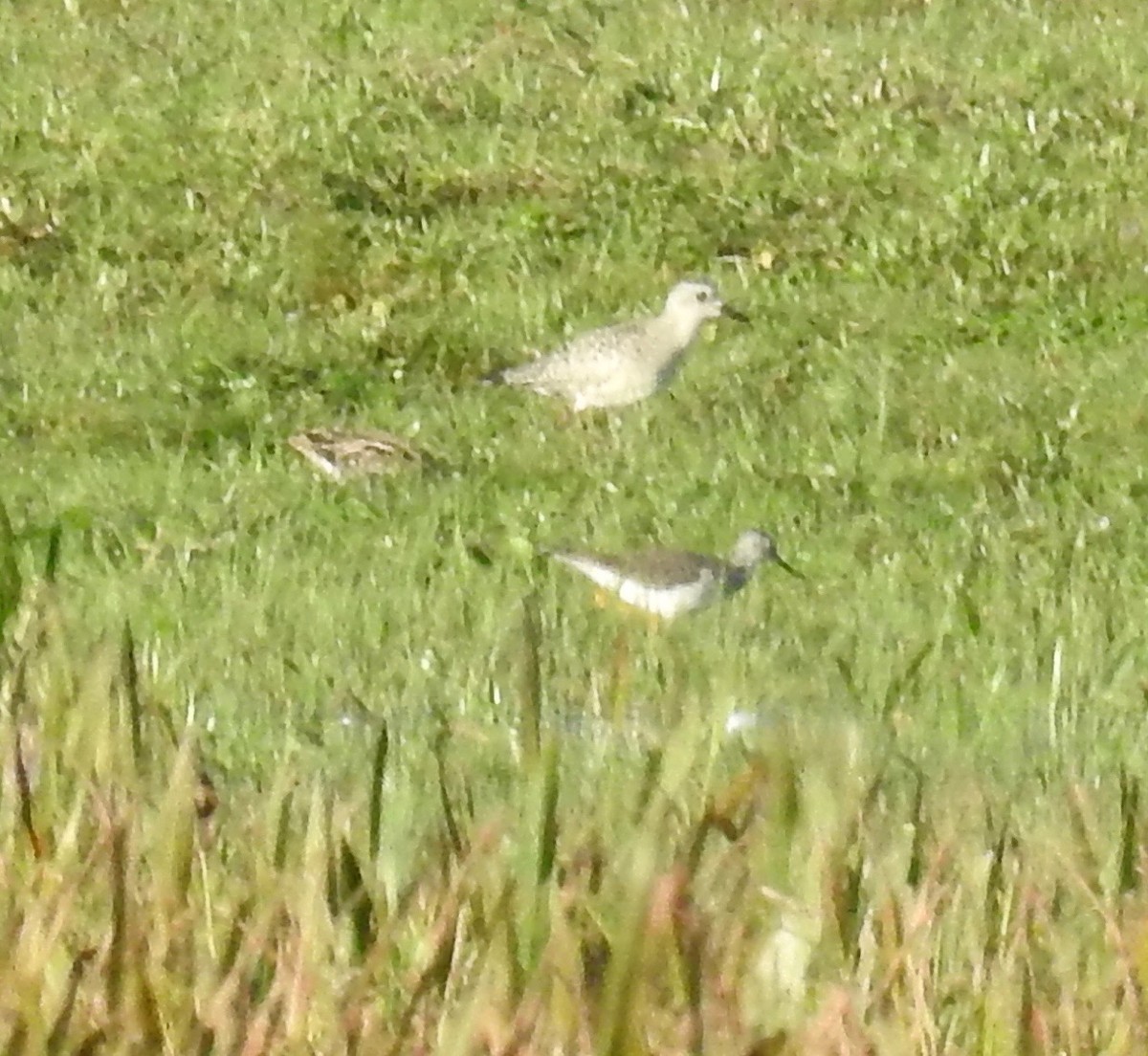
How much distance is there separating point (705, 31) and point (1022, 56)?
162 centimetres

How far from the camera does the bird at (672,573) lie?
8.05m

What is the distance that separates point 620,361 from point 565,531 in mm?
1951

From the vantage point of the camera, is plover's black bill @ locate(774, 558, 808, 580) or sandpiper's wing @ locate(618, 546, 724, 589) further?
plover's black bill @ locate(774, 558, 808, 580)

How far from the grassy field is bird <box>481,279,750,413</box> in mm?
117

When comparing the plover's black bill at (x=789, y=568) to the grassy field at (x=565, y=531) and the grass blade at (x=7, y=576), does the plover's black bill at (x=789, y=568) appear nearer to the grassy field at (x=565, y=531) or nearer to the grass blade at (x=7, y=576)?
the grassy field at (x=565, y=531)

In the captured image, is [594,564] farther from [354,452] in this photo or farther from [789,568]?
[354,452]

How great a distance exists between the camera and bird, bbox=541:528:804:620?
8.05 m

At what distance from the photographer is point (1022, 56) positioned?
15203mm

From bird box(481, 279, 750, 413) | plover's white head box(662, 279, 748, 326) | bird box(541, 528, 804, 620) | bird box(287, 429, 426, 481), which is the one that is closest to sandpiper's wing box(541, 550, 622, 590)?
bird box(541, 528, 804, 620)

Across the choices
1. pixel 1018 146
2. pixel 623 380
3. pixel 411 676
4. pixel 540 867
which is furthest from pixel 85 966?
A: pixel 1018 146

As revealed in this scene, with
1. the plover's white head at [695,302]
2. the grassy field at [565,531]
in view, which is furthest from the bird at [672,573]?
the plover's white head at [695,302]

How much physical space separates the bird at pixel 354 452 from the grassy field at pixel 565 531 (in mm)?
96

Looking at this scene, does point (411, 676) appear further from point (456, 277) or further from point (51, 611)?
point (456, 277)

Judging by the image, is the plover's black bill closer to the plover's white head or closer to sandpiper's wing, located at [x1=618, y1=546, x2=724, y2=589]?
sandpiper's wing, located at [x1=618, y1=546, x2=724, y2=589]
